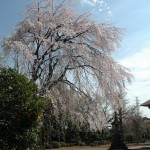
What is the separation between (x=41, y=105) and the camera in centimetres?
1189

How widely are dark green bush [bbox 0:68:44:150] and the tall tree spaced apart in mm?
7495

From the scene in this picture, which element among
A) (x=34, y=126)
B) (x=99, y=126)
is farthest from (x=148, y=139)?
(x=34, y=126)

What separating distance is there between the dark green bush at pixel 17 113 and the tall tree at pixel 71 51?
750 centimetres

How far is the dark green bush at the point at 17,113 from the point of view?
11.3 metres

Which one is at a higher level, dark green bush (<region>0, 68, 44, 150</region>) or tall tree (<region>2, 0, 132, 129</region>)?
tall tree (<region>2, 0, 132, 129</region>)

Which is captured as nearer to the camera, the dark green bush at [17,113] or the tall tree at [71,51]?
the dark green bush at [17,113]

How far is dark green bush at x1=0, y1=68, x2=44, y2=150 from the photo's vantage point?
1126 centimetres

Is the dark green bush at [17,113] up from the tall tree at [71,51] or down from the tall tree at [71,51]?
down

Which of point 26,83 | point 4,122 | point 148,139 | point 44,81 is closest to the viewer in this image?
point 4,122

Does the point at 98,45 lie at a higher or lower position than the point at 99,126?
higher

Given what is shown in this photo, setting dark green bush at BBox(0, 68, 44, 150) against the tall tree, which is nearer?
dark green bush at BBox(0, 68, 44, 150)

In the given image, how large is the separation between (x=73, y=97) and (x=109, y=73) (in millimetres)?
2812

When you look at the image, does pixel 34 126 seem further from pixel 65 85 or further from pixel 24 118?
pixel 65 85

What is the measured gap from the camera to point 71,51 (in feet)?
67.5
